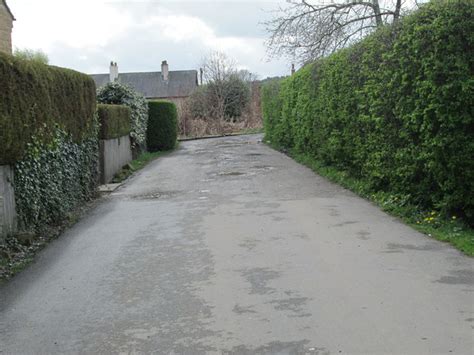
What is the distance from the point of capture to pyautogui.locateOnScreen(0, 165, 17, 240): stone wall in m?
7.73

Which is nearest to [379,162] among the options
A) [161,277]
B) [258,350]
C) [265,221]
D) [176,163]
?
[265,221]

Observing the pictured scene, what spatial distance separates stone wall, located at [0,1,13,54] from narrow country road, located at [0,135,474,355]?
2453 centimetres

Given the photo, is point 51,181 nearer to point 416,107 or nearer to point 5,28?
point 416,107

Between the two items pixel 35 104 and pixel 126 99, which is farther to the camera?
pixel 126 99

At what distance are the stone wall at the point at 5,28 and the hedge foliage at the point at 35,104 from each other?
829 inches

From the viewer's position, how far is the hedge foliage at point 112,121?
15516 millimetres

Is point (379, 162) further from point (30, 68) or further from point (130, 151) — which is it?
point (130, 151)

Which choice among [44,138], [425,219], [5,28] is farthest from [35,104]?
A: [5,28]

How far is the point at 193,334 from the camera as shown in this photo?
4.72 meters

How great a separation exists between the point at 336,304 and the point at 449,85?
4.18m

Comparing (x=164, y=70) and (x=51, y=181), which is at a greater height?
(x=164, y=70)

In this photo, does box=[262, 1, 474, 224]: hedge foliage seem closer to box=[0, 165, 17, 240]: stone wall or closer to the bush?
box=[0, 165, 17, 240]: stone wall

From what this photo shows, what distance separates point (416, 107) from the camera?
28.1ft

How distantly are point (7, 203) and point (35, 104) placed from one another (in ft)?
6.50
